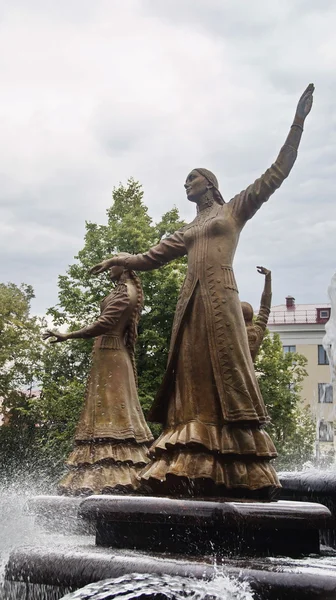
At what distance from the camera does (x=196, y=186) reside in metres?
7.09

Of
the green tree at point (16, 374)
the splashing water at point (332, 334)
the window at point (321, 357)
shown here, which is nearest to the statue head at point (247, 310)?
the splashing water at point (332, 334)

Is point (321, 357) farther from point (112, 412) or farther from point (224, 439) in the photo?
→ point (224, 439)

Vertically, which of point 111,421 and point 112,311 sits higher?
point 112,311

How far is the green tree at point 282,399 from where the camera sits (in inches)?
1019

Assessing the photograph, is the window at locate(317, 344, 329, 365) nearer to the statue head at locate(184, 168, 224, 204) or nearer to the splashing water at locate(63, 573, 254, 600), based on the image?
the statue head at locate(184, 168, 224, 204)

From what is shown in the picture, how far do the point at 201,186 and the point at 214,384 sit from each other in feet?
6.21

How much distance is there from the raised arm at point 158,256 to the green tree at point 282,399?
59.9 ft

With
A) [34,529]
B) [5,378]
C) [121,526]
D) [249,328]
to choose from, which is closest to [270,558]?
[121,526]

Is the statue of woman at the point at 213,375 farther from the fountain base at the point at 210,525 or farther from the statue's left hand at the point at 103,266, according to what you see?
the statue's left hand at the point at 103,266

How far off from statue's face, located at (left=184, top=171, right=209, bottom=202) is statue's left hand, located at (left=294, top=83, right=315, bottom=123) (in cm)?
109

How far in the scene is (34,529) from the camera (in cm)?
787

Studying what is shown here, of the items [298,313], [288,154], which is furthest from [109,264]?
[298,313]

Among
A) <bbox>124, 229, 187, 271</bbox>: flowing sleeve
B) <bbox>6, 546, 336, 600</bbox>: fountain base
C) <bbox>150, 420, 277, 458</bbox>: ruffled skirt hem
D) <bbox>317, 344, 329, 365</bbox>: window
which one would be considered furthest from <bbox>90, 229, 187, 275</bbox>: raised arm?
<bbox>317, 344, 329, 365</bbox>: window

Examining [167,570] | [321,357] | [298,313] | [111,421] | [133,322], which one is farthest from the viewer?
[298,313]
